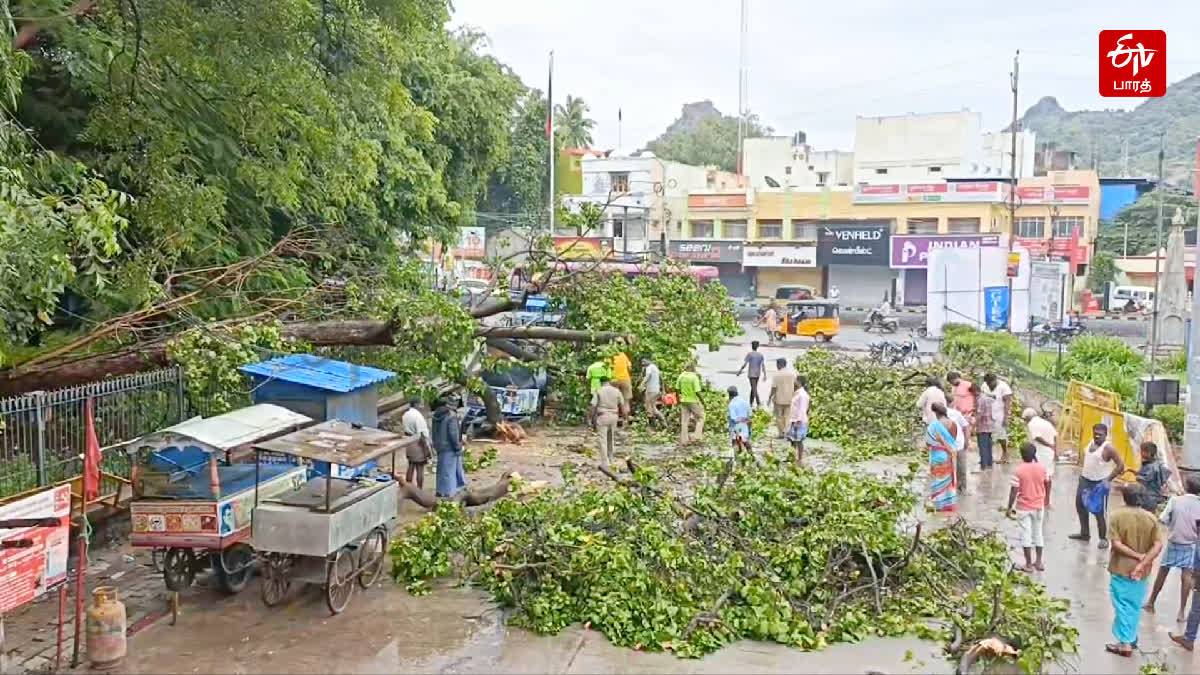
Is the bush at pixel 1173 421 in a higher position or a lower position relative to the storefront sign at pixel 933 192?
lower

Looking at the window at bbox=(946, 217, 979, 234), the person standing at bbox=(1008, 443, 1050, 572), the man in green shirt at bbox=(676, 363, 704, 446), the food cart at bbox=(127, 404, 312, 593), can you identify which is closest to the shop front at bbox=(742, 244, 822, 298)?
the window at bbox=(946, 217, 979, 234)

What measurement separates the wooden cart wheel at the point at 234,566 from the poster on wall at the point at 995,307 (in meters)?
31.5

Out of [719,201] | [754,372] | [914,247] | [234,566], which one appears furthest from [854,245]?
[234,566]

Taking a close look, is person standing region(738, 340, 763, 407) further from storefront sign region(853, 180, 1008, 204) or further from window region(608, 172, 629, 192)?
window region(608, 172, 629, 192)

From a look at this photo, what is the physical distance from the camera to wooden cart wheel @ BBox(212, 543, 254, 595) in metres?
9.78

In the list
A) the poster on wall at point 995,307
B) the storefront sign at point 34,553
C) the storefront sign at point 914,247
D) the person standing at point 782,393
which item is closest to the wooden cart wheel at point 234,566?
the storefront sign at point 34,553

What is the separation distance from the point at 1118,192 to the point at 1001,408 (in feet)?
162

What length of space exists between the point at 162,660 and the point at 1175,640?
8536 millimetres

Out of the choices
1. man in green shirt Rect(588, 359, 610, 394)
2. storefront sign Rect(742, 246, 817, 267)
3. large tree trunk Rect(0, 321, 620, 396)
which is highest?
storefront sign Rect(742, 246, 817, 267)

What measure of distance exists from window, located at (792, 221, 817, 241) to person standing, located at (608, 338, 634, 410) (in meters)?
39.3

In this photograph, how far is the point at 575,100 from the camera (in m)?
80.2

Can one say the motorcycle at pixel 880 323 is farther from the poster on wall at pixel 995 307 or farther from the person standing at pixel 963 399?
the person standing at pixel 963 399

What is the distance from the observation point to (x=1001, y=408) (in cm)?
1614

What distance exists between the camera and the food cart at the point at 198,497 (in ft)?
31.2
